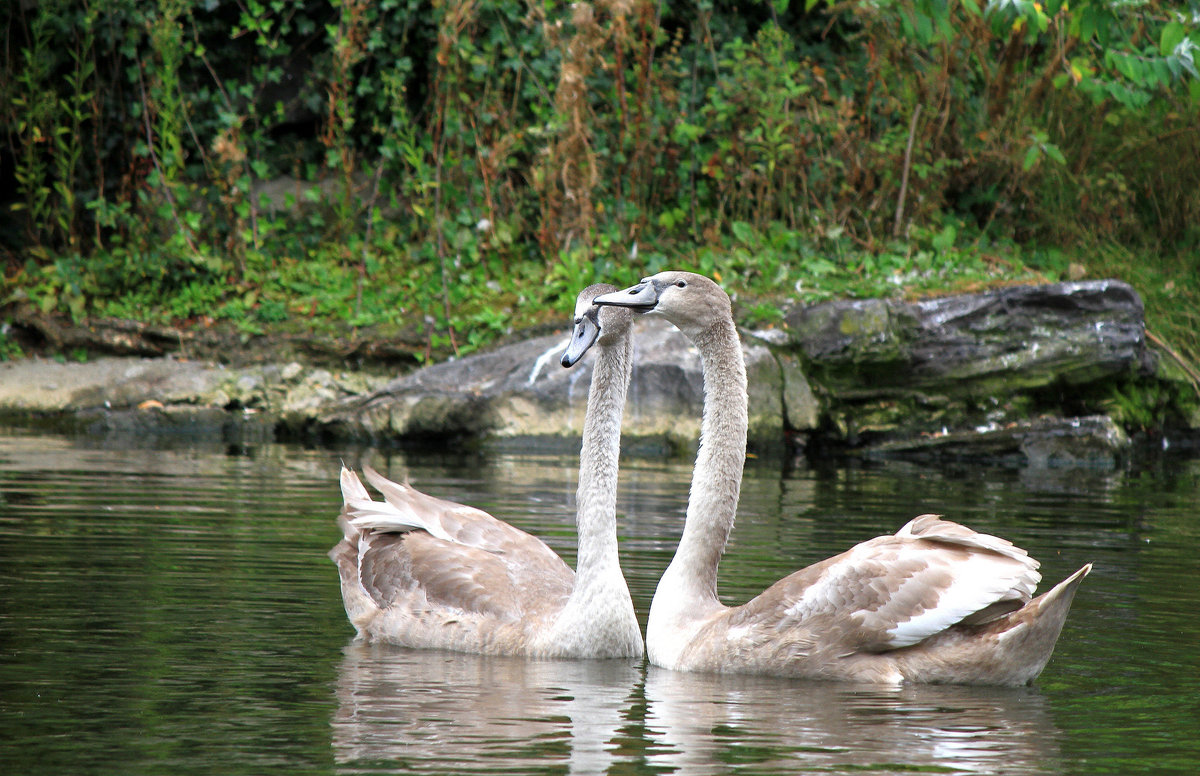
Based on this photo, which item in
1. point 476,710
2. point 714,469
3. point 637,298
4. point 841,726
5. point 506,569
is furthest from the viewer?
point 506,569

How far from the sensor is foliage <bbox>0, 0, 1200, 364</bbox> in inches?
603

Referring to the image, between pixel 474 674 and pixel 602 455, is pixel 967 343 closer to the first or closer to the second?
pixel 602 455

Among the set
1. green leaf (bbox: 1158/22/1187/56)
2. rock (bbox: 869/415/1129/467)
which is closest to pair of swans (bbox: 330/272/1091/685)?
green leaf (bbox: 1158/22/1187/56)

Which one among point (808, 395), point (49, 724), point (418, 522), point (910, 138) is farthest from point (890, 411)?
point (49, 724)

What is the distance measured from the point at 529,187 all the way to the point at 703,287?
35.9ft

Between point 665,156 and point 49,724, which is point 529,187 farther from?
point 49,724

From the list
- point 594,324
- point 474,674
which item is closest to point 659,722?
point 474,674

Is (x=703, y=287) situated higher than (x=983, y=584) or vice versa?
(x=703, y=287)

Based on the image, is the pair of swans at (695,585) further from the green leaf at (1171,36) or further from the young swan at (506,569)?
the green leaf at (1171,36)

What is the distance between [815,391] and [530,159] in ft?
17.0

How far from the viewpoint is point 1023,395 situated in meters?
13.7

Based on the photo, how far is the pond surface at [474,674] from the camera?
4090mm

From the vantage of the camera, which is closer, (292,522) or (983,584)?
(983,584)

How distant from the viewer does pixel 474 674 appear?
5.34m
